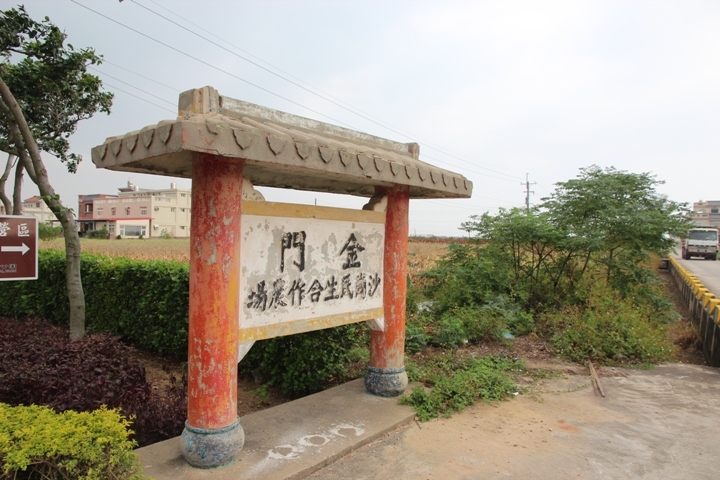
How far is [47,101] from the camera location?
32.3 feet

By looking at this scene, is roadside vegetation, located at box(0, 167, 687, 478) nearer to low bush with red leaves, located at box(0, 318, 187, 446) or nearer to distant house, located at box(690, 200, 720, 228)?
low bush with red leaves, located at box(0, 318, 187, 446)

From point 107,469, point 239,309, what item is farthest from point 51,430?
point 239,309

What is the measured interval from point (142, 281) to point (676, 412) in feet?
25.1

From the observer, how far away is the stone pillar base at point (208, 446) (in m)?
3.29

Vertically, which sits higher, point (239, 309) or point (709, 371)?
point (239, 309)

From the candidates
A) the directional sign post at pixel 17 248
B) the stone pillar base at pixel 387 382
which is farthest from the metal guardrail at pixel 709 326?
the directional sign post at pixel 17 248

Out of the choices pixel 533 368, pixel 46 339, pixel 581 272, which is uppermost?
pixel 581 272

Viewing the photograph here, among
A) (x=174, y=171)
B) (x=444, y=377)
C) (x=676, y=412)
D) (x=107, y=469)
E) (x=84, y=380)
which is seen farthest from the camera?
(x=444, y=377)

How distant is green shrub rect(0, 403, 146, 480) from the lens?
2.40 m

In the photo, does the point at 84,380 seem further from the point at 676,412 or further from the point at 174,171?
the point at 676,412

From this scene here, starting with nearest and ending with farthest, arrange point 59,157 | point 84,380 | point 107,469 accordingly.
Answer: point 107,469 < point 84,380 < point 59,157

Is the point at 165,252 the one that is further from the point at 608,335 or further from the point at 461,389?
the point at 461,389

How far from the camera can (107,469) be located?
8.16 feet

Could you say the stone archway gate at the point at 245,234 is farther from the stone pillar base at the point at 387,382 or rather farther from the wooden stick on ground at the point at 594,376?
the wooden stick on ground at the point at 594,376
